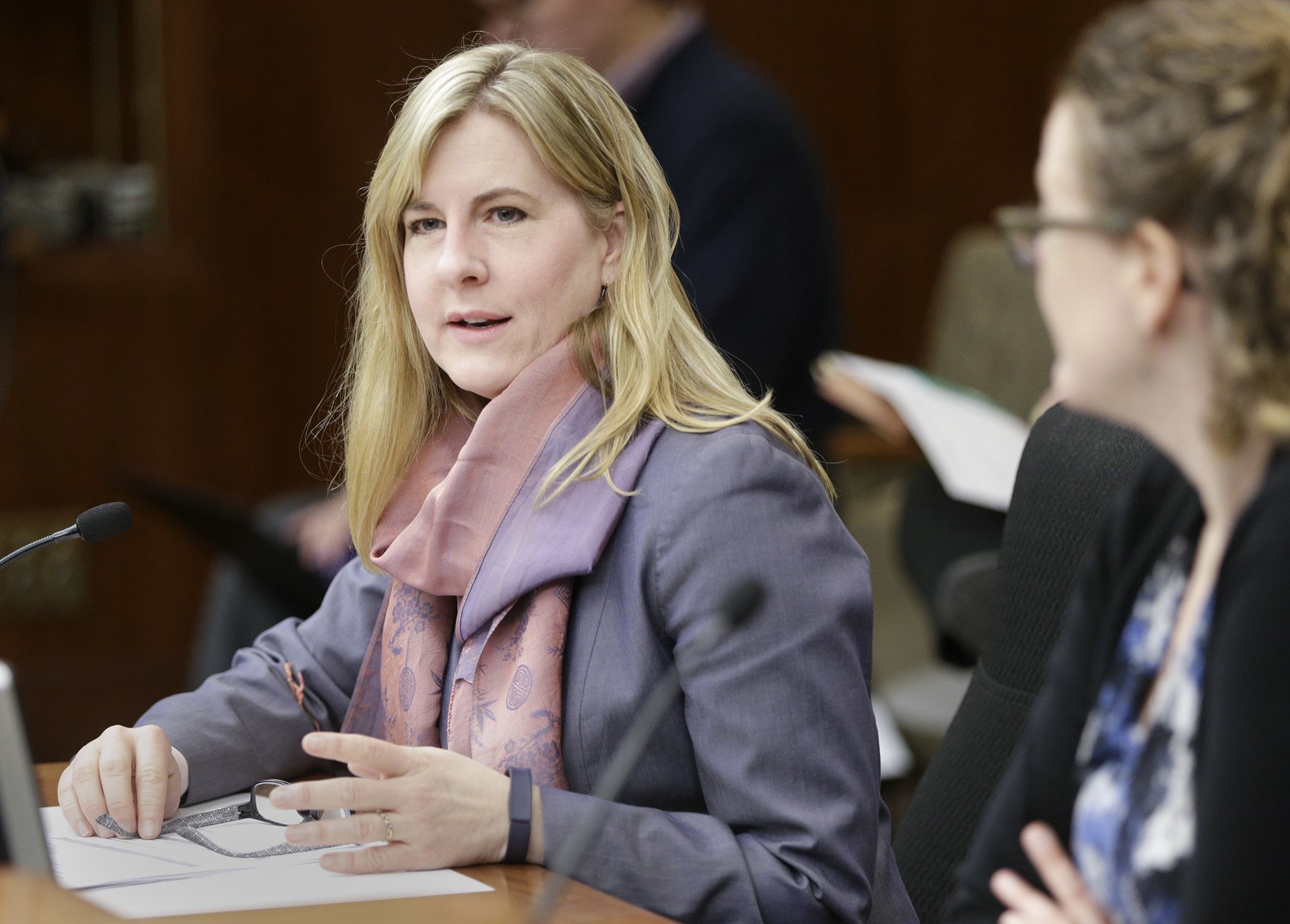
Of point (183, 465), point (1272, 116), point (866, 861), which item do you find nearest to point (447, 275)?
point (866, 861)

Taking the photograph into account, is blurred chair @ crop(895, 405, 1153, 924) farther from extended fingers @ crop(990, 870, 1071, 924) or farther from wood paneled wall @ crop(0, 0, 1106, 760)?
wood paneled wall @ crop(0, 0, 1106, 760)

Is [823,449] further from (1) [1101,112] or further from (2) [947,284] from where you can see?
(1) [1101,112]

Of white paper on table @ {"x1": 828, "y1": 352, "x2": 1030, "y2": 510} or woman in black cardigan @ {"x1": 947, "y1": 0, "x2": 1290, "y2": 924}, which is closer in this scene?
woman in black cardigan @ {"x1": 947, "y1": 0, "x2": 1290, "y2": 924}

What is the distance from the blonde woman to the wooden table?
0.22 ft

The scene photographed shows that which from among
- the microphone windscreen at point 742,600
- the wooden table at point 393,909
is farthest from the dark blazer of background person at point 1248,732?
the wooden table at point 393,909

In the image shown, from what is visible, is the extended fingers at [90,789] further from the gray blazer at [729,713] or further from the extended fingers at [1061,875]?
the extended fingers at [1061,875]

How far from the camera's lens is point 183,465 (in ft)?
12.7

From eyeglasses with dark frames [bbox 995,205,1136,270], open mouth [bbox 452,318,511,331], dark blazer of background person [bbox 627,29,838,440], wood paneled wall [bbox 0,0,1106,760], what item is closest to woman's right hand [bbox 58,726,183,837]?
open mouth [bbox 452,318,511,331]

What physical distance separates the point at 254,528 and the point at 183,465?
5.24 ft

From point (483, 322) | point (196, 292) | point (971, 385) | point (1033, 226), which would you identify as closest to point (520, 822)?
point (483, 322)

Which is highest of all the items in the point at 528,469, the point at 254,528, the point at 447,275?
the point at 447,275

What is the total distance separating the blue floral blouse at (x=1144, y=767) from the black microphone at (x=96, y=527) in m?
0.74

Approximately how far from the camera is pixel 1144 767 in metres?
0.84

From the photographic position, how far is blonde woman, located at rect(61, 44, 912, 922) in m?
1.08
